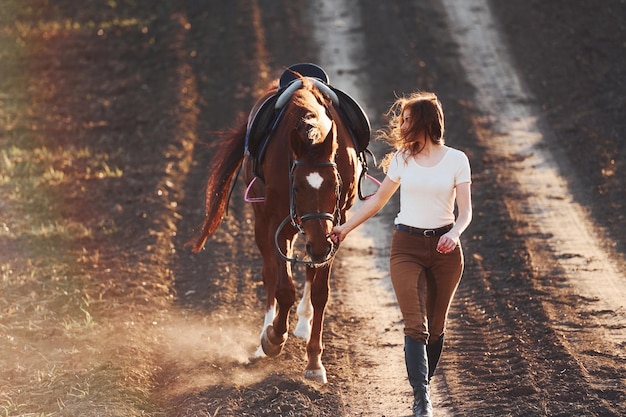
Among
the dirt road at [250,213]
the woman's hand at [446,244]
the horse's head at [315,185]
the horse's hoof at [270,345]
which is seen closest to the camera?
the woman's hand at [446,244]

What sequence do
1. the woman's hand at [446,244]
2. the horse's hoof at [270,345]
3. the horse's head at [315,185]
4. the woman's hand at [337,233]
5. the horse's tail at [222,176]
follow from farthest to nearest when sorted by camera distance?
the horse's tail at [222,176]
the horse's hoof at [270,345]
the woman's hand at [337,233]
the horse's head at [315,185]
the woman's hand at [446,244]

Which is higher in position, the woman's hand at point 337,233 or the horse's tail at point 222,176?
the woman's hand at point 337,233

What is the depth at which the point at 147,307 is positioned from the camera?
28.2 ft

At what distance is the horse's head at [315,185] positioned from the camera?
5656mm

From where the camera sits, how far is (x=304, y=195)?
5746 millimetres

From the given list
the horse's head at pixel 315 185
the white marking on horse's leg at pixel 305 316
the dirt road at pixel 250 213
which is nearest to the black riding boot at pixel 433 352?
Result: the dirt road at pixel 250 213

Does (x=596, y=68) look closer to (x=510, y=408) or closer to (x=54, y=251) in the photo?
(x=54, y=251)

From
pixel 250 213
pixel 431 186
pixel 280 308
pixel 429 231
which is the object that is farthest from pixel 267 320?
pixel 250 213

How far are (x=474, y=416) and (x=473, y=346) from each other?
1.51 m

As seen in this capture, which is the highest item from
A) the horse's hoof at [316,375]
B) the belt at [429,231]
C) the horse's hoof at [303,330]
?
the belt at [429,231]

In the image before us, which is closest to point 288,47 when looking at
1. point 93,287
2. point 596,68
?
point 596,68

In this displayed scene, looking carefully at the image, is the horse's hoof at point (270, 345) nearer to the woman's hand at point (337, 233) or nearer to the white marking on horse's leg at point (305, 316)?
the white marking on horse's leg at point (305, 316)

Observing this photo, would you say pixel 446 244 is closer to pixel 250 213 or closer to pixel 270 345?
pixel 270 345

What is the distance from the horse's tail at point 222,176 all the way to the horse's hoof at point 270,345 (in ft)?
5.36
